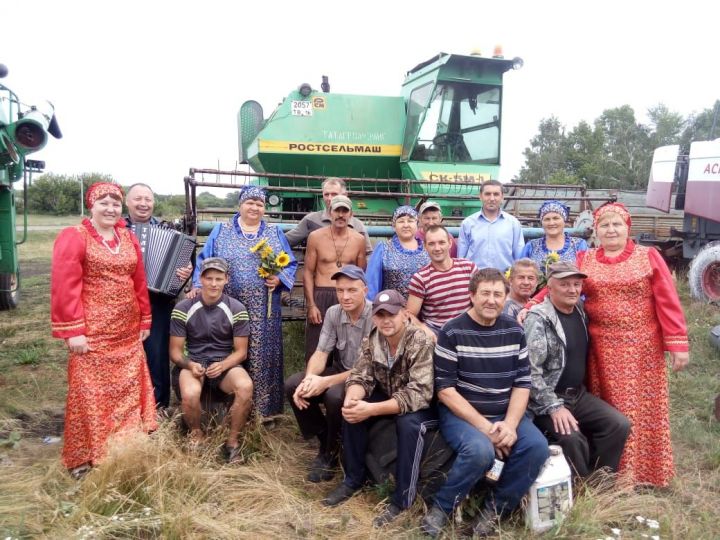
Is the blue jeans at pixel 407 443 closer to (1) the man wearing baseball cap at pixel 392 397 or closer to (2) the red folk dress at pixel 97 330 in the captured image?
(1) the man wearing baseball cap at pixel 392 397

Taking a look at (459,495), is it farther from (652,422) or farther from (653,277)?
(653,277)

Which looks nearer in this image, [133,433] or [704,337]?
[133,433]

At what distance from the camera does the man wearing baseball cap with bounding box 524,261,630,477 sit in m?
3.13

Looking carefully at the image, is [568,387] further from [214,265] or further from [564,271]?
[214,265]

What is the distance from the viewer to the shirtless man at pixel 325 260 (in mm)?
4195

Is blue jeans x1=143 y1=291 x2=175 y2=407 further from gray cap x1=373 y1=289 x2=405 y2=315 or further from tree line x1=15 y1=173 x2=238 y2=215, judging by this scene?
tree line x1=15 y1=173 x2=238 y2=215

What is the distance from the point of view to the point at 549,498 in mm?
2859

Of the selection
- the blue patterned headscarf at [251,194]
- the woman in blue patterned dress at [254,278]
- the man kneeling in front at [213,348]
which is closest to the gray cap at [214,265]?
the man kneeling in front at [213,348]

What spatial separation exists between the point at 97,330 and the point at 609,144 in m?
42.1

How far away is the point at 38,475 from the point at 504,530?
8.52 feet

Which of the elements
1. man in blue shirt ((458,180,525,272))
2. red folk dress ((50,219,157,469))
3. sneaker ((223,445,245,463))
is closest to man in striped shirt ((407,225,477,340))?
man in blue shirt ((458,180,525,272))

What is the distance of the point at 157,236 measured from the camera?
393cm

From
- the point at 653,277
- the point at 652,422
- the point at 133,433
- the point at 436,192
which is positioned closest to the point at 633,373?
the point at 652,422

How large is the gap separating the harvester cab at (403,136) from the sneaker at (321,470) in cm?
413
